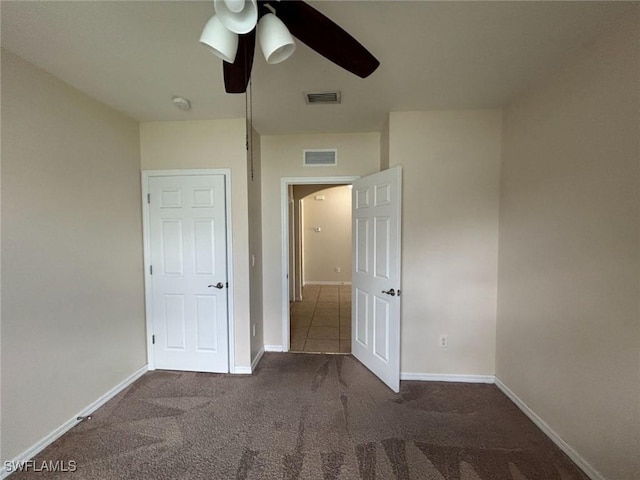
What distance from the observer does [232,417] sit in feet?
6.76

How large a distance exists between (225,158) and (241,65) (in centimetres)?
144

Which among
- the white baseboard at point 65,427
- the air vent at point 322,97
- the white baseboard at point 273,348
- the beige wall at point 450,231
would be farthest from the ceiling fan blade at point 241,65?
the white baseboard at point 273,348

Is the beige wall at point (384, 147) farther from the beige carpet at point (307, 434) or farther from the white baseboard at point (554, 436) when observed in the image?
the white baseboard at point (554, 436)

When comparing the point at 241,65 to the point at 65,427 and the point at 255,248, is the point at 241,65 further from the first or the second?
the point at 65,427

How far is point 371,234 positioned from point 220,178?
5.15ft

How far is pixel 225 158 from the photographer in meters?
2.62

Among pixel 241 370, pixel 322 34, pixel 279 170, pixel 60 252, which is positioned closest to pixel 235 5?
pixel 322 34

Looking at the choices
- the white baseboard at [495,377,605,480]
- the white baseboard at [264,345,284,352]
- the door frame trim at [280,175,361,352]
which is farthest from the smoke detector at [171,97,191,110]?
the white baseboard at [495,377,605,480]

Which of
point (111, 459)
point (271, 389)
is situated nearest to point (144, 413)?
point (111, 459)

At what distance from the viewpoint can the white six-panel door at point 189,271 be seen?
265 centimetres

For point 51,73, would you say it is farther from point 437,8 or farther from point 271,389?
point 271,389

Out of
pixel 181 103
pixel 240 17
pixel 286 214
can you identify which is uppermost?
pixel 181 103

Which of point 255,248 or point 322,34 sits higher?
point 322,34

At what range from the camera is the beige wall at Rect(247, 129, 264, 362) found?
2736 millimetres
